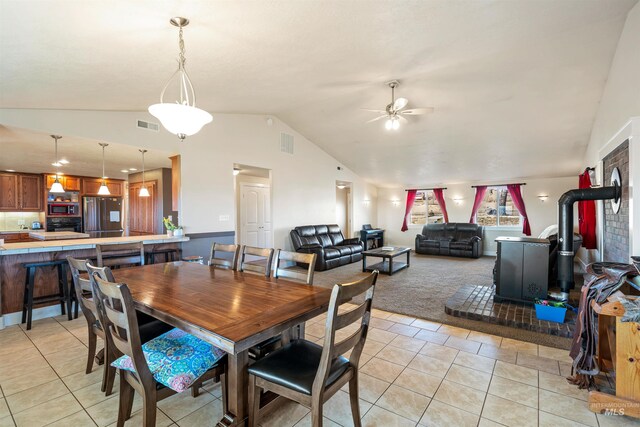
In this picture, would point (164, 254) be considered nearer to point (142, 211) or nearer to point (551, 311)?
point (142, 211)

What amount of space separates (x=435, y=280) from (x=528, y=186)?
4856 mm

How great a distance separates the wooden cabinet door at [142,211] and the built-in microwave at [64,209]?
1.08 m

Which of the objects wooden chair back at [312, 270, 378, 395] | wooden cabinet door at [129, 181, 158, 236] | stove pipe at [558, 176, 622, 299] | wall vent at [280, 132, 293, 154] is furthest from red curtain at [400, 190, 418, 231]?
wooden chair back at [312, 270, 378, 395]

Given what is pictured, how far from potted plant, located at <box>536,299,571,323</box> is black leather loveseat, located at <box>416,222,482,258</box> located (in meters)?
4.75

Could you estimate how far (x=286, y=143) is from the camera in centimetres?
635

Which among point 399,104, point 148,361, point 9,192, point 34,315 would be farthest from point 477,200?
point 9,192

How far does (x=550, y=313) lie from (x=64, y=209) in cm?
879

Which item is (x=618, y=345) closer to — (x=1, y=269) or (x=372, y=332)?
(x=372, y=332)

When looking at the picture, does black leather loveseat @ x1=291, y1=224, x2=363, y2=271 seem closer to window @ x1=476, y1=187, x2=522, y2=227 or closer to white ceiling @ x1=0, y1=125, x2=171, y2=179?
white ceiling @ x1=0, y1=125, x2=171, y2=179

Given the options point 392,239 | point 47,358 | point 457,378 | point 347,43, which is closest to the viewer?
point 457,378

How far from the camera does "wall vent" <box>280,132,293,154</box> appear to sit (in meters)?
6.25

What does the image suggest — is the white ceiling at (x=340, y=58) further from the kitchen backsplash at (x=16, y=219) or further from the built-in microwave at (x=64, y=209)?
the kitchen backsplash at (x=16, y=219)

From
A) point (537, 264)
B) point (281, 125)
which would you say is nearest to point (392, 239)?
point (281, 125)

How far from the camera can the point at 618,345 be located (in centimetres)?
186
